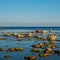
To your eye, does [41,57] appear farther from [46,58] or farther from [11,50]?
[11,50]

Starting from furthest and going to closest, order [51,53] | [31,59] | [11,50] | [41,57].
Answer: [11,50]
[51,53]
[41,57]
[31,59]

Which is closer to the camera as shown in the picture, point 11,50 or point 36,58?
point 36,58

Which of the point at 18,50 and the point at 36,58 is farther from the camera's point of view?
the point at 18,50

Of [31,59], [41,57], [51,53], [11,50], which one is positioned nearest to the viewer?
[31,59]

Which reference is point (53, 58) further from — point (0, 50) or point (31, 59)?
point (0, 50)

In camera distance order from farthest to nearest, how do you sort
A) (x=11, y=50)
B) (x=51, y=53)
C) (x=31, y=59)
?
1. (x=11, y=50)
2. (x=51, y=53)
3. (x=31, y=59)

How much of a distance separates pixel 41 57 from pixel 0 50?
8092 mm

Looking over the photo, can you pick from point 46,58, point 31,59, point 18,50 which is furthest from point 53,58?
point 18,50

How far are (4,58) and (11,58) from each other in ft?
2.75

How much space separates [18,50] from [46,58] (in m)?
7.73

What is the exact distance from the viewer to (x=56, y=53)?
30.6m

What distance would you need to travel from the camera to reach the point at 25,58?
26.3m

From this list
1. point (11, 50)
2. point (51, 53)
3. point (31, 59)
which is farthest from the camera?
point (11, 50)

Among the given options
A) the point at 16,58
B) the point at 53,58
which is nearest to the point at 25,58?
the point at 16,58
